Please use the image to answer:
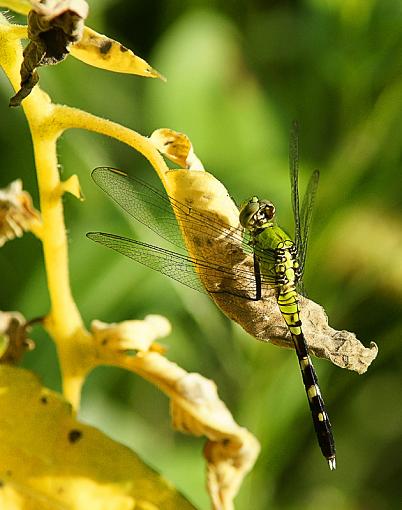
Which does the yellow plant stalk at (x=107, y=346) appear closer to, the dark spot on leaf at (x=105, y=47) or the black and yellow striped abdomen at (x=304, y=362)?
the dark spot on leaf at (x=105, y=47)

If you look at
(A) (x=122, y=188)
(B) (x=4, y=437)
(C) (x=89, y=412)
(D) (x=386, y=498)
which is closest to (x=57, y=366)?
(C) (x=89, y=412)

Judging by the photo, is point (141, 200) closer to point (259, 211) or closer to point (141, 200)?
point (141, 200)

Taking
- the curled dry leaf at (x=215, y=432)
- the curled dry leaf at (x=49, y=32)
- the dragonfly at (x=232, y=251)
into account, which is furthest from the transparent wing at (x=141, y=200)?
the curled dry leaf at (x=49, y=32)

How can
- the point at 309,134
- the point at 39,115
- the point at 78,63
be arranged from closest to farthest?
the point at 39,115, the point at 309,134, the point at 78,63

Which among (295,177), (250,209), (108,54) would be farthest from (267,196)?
(108,54)

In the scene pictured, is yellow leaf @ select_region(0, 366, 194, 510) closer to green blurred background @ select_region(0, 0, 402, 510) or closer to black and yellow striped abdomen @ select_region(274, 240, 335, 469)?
black and yellow striped abdomen @ select_region(274, 240, 335, 469)

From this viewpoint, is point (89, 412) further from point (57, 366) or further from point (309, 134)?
point (309, 134)
